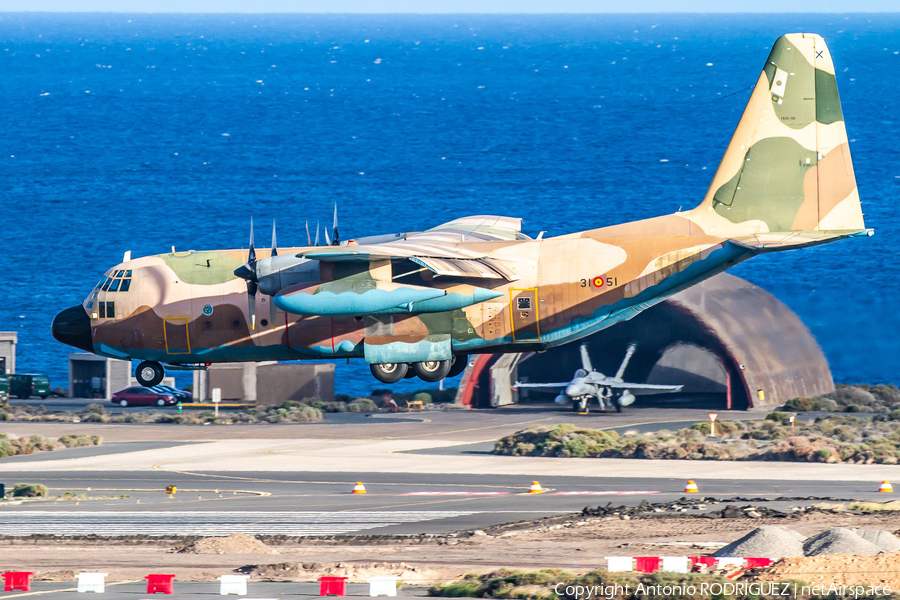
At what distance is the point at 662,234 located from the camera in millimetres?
44031

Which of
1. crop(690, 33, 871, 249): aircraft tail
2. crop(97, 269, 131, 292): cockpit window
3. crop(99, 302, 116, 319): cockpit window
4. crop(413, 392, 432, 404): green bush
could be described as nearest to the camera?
crop(99, 302, 116, 319): cockpit window

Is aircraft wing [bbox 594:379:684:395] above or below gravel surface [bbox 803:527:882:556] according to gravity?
above

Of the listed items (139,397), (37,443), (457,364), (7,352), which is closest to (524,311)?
(457,364)

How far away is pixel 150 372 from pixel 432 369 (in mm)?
9904

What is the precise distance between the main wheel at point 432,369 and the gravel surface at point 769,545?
13.3 meters

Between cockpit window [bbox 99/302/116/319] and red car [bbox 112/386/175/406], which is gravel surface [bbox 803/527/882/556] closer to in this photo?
cockpit window [bbox 99/302/116/319]

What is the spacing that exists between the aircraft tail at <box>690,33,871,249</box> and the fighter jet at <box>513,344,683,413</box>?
3277cm

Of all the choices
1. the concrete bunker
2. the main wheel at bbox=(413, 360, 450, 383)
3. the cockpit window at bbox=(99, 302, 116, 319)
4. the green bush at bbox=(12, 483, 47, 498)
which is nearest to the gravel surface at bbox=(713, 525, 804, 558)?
the main wheel at bbox=(413, 360, 450, 383)

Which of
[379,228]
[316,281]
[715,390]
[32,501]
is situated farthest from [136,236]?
[316,281]

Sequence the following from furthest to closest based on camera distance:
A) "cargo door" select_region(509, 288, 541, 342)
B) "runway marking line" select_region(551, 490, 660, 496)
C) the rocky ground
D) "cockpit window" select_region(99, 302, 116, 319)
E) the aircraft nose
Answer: "runway marking line" select_region(551, 490, 660, 496) → the aircraft nose → "cockpit window" select_region(99, 302, 116, 319) → "cargo door" select_region(509, 288, 541, 342) → the rocky ground

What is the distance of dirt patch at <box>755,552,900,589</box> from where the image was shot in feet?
90.5

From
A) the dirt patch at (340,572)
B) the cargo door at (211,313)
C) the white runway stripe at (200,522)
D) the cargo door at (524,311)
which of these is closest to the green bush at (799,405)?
the white runway stripe at (200,522)

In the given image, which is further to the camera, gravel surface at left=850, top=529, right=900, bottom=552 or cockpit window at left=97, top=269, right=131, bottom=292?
cockpit window at left=97, top=269, right=131, bottom=292

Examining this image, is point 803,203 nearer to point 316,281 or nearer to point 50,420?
point 316,281
